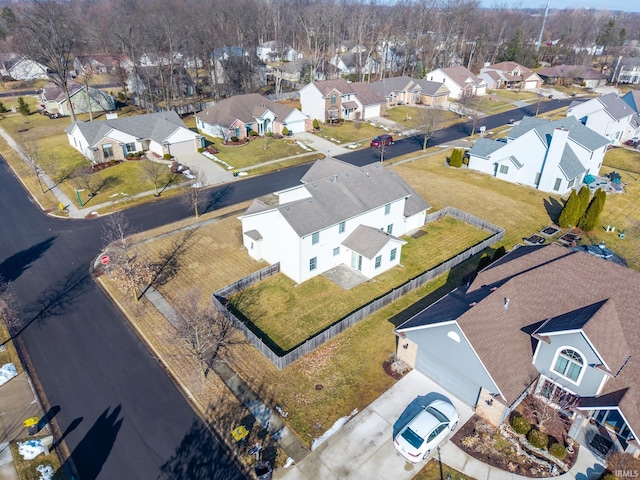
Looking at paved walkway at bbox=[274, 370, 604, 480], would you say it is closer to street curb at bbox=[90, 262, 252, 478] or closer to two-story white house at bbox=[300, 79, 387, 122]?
street curb at bbox=[90, 262, 252, 478]

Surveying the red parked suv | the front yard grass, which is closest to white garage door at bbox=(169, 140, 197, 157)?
the front yard grass

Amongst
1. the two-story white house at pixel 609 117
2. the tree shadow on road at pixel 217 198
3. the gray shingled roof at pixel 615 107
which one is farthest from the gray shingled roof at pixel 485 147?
the tree shadow on road at pixel 217 198

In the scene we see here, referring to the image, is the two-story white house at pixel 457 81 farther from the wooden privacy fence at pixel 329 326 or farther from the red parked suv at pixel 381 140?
the wooden privacy fence at pixel 329 326

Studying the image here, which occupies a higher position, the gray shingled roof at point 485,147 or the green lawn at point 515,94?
the gray shingled roof at point 485,147

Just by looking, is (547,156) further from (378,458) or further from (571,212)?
(378,458)

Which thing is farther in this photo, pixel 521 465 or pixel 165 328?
pixel 165 328

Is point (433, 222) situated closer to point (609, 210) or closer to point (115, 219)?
point (609, 210)

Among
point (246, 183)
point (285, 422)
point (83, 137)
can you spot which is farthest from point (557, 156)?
point (83, 137)
